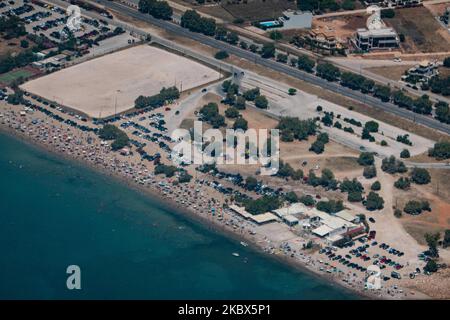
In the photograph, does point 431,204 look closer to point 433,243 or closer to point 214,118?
point 433,243

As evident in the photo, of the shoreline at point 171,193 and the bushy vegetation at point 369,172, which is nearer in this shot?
the shoreline at point 171,193

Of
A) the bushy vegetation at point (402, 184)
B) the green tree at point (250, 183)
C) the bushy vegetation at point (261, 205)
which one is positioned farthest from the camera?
the bushy vegetation at point (402, 184)

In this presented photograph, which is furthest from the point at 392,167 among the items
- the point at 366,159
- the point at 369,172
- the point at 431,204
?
the point at 431,204

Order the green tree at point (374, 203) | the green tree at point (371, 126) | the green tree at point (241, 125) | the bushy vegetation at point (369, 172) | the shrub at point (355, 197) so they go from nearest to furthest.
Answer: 1. the green tree at point (374, 203)
2. the shrub at point (355, 197)
3. the bushy vegetation at point (369, 172)
4. the green tree at point (371, 126)
5. the green tree at point (241, 125)

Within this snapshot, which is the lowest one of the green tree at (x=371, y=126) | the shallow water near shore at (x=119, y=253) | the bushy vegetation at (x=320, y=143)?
the shallow water near shore at (x=119, y=253)

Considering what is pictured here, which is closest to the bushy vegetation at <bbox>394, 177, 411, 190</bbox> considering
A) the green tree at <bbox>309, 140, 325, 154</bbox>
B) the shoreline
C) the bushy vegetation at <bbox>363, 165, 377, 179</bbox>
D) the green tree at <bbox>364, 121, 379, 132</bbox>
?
the bushy vegetation at <bbox>363, 165, 377, 179</bbox>

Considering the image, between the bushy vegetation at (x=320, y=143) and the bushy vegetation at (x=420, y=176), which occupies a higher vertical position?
the bushy vegetation at (x=420, y=176)

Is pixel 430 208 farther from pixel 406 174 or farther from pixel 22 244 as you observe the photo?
pixel 22 244

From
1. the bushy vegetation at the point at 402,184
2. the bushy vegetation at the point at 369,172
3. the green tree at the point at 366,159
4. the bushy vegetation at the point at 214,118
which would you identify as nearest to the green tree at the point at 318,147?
the green tree at the point at 366,159

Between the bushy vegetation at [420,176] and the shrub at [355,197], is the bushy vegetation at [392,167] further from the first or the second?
the shrub at [355,197]
